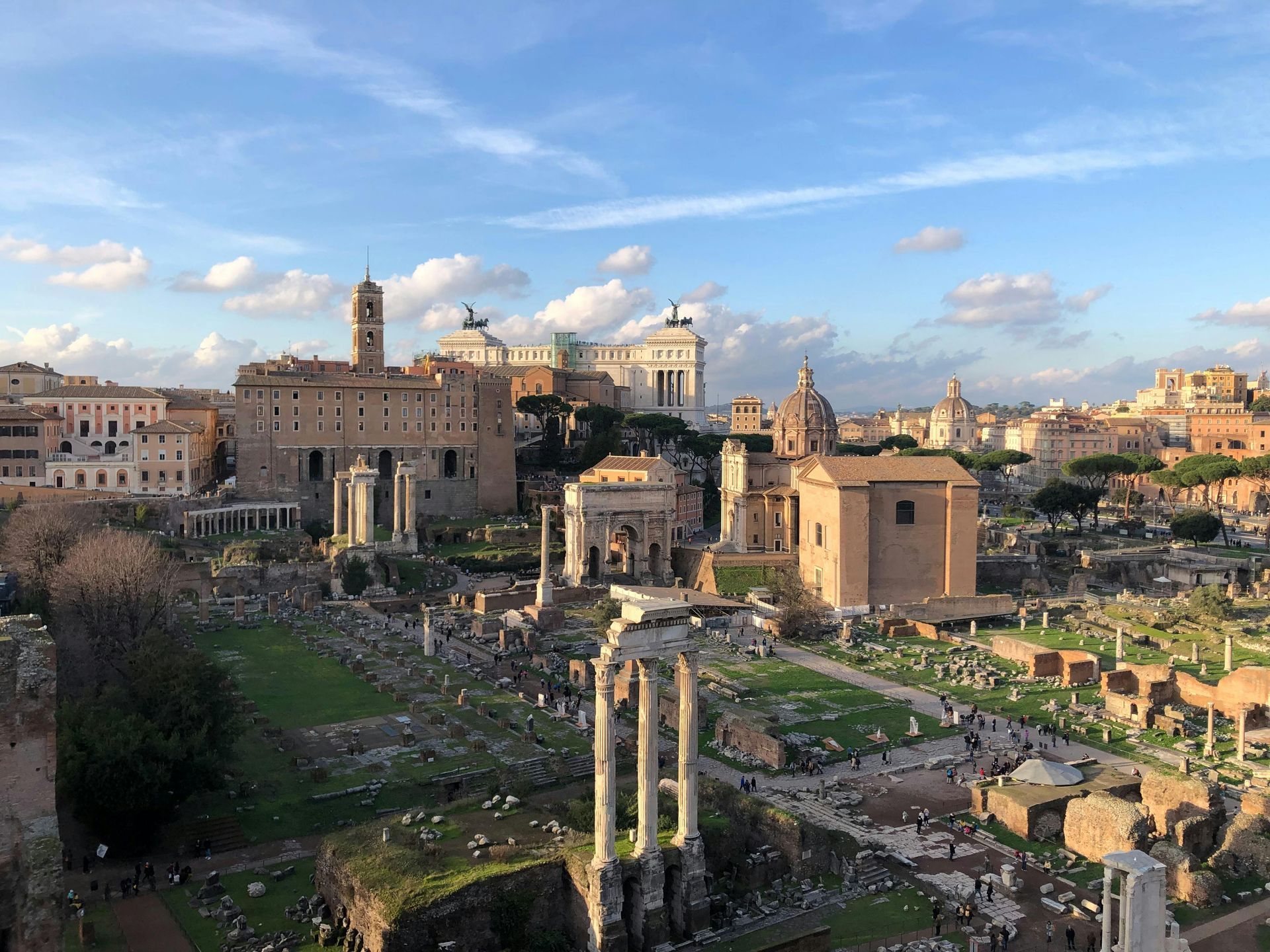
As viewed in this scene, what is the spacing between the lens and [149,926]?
1686cm

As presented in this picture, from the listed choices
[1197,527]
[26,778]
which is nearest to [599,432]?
[1197,527]

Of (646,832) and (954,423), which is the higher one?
(954,423)

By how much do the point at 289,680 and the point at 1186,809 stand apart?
25133 millimetres

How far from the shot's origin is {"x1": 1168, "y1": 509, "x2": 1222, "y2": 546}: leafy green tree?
193 feet

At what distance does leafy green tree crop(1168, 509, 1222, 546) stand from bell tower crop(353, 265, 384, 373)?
5166cm

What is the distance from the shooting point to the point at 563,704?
30000mm

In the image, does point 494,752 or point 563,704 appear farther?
point 563,704

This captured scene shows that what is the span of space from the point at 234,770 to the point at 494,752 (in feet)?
19.9

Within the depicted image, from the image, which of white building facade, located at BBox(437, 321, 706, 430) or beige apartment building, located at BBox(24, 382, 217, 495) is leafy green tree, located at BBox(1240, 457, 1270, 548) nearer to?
white building facade, located at BBox(437, 321, 706, 430)

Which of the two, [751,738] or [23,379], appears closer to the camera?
[751,738]

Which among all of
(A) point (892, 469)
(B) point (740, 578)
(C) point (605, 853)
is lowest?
(C) point (605, 853)

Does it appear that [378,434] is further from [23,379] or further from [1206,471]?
[1206,471]

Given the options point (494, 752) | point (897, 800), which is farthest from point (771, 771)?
point (494, 752)

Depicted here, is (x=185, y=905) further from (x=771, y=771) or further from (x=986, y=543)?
(x=986, y=543)
